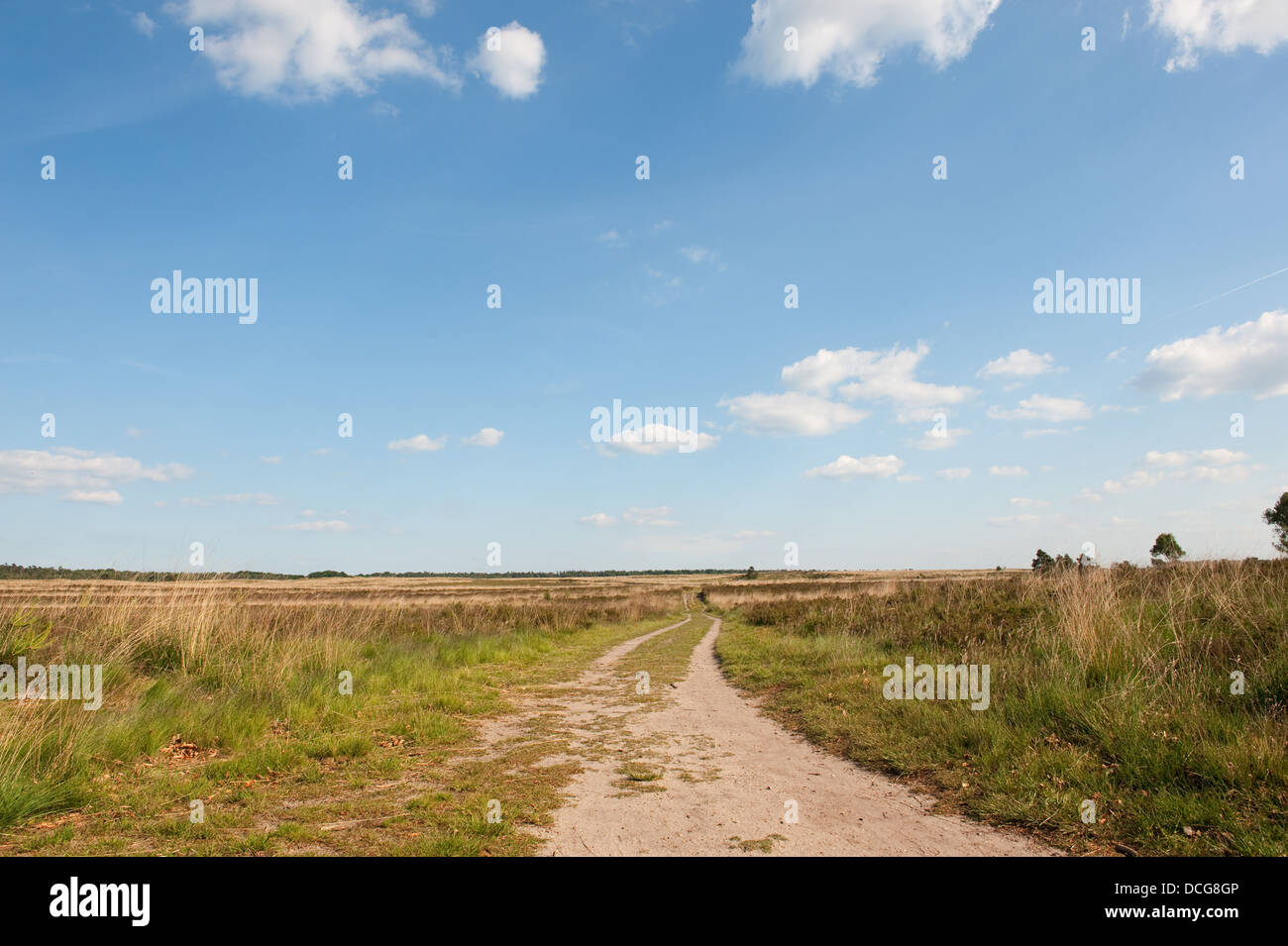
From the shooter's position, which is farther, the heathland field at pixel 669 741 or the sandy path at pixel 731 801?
the heathland field at pixel 669 741

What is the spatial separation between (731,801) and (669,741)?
102 inches

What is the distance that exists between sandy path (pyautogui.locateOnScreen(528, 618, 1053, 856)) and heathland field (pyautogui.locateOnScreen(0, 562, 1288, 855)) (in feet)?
0.12

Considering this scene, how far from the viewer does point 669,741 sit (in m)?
8.13

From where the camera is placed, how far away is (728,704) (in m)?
11.0

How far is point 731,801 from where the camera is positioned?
564cm

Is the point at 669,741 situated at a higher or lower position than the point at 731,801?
lower

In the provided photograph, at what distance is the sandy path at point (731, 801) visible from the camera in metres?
4.63

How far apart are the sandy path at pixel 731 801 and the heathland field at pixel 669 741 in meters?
0.04

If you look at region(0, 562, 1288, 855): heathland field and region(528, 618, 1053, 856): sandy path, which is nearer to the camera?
region(528, 618, 1053, 856): sandy path

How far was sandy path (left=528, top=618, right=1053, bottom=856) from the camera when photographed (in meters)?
4.63

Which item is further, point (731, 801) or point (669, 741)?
point (669, 741)
